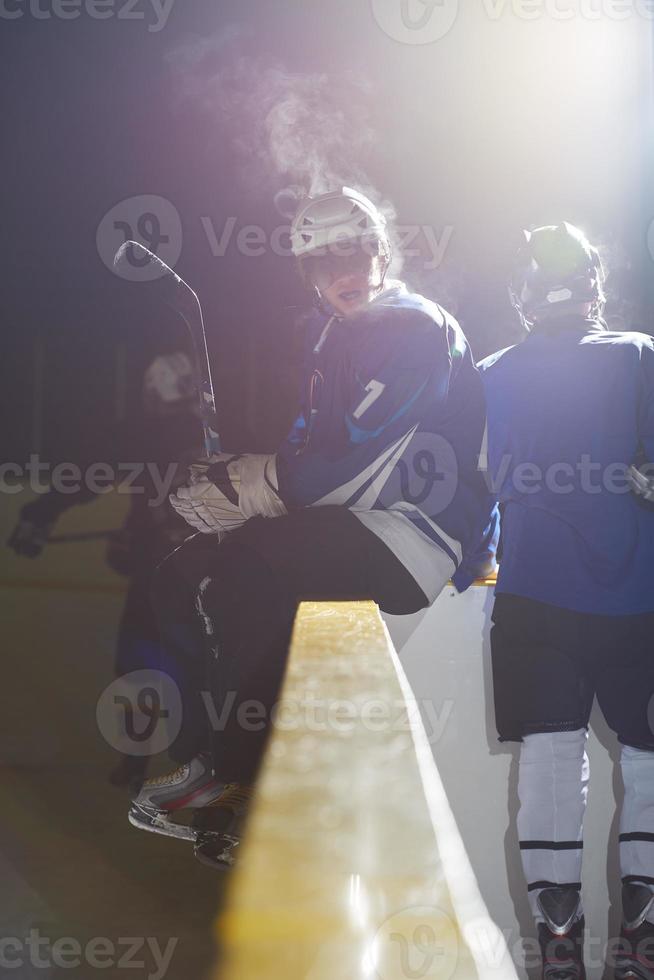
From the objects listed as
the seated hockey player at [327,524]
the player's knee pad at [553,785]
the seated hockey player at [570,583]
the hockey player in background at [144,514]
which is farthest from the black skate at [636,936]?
the hockey player in background at [144,514]

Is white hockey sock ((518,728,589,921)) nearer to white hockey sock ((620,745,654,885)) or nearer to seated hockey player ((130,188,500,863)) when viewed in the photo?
white hockey sock ((620,745,654,885))

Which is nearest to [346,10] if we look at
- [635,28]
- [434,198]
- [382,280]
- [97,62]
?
[434,198]

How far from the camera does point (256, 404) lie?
3504 mm

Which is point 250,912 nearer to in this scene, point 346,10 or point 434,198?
point 434,198

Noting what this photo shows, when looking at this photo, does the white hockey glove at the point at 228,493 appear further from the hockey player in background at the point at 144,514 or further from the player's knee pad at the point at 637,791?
the player's knee pad at the point at 637,791

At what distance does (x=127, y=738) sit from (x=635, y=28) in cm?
214

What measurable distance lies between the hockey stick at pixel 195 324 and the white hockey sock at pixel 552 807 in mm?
754

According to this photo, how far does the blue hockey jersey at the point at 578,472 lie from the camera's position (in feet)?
3.87

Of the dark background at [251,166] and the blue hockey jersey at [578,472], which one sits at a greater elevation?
the dark background at [251,166]

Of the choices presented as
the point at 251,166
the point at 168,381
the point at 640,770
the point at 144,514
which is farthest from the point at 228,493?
the point at 168,381

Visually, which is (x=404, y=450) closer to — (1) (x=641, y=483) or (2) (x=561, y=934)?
(1) (x=641, y=483)

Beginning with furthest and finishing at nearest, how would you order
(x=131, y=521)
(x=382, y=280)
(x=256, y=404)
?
(x=256, y=404) < (x=131, y=521) < (x=382, y=280)

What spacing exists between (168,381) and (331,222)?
5.82 ft

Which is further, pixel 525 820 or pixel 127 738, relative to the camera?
pixel 127 738
